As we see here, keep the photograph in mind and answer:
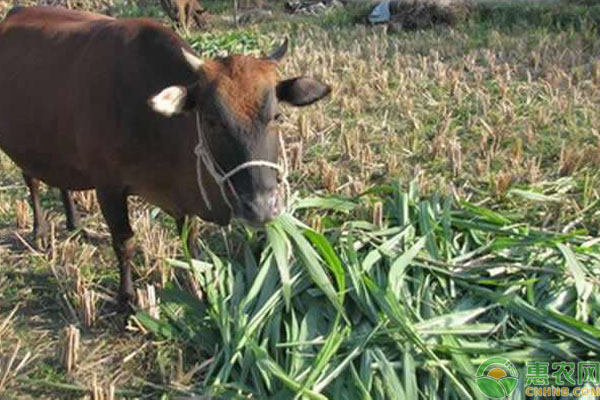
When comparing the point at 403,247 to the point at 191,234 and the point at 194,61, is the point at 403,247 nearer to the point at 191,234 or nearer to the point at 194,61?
the point at 191,234

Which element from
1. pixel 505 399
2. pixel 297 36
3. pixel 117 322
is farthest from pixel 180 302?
pixel 297 36

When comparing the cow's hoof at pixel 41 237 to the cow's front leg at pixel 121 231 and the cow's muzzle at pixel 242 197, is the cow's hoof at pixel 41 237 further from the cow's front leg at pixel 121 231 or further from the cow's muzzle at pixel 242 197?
the cow's muzzle at pixel 242 197

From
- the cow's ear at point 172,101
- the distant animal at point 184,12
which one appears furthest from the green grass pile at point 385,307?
the distant animal at point 184,12

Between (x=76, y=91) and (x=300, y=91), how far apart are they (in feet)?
4.27

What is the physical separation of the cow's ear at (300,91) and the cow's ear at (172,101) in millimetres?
417

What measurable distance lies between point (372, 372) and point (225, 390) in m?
0.63

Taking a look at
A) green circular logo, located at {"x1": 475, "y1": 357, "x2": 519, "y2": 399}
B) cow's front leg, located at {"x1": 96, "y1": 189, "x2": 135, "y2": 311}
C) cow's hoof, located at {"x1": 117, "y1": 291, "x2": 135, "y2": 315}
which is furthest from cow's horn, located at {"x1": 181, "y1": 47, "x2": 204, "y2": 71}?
green circular logo, located at {"x1": 475, "y1": 357, "x2": 519, "y2": 399}

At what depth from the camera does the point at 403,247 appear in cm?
355

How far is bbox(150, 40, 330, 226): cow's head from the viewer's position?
2.93 meters

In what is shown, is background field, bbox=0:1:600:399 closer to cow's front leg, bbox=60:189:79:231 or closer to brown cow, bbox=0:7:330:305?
cow's front leg, bbox=60:189:79:231

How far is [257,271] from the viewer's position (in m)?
3.54

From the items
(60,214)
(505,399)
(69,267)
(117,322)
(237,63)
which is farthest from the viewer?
(60,214)

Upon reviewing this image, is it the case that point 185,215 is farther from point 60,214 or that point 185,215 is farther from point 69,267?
point 60,214

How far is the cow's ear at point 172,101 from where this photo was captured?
296cm
